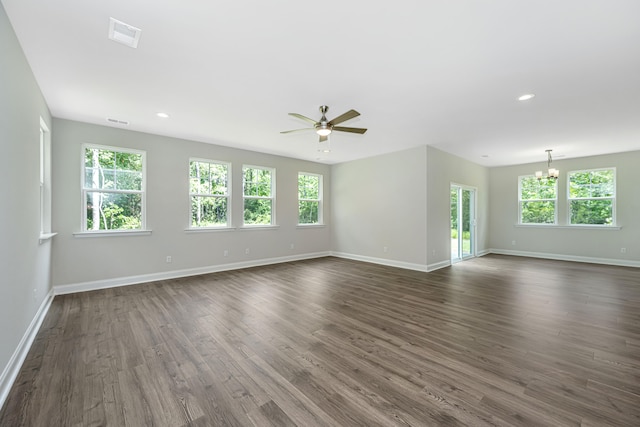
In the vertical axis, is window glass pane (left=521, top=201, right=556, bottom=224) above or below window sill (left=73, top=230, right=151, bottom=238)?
above

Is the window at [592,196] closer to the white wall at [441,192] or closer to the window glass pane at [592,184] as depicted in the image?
the window glass pane at [592,184]

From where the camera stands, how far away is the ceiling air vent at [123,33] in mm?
2066

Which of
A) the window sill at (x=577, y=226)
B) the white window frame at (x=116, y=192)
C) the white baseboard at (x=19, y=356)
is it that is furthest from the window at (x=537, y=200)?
the white baseboard at (x=19, y=356)

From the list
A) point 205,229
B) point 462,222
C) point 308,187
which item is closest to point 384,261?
point 462,222

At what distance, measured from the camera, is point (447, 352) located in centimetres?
242

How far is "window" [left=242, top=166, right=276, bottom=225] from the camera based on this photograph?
617 cm

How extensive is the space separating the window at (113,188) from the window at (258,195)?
2052 mm

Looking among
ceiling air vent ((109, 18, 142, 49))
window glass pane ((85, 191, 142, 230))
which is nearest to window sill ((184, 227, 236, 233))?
window glass pane ((85, 191, 142, 230))

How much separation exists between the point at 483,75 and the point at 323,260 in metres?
5.34

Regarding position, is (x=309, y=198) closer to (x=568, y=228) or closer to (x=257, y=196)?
(x=257, y=196)

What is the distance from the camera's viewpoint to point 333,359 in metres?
2.29

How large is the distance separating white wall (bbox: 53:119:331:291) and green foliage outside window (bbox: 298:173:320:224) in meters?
0.28

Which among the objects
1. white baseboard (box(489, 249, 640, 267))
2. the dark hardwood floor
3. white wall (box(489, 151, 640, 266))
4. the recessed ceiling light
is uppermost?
the recessed ceiling light

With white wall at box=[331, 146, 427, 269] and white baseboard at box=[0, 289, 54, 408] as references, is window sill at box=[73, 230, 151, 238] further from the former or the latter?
white wall at box=[331, 146, 427, 269]
